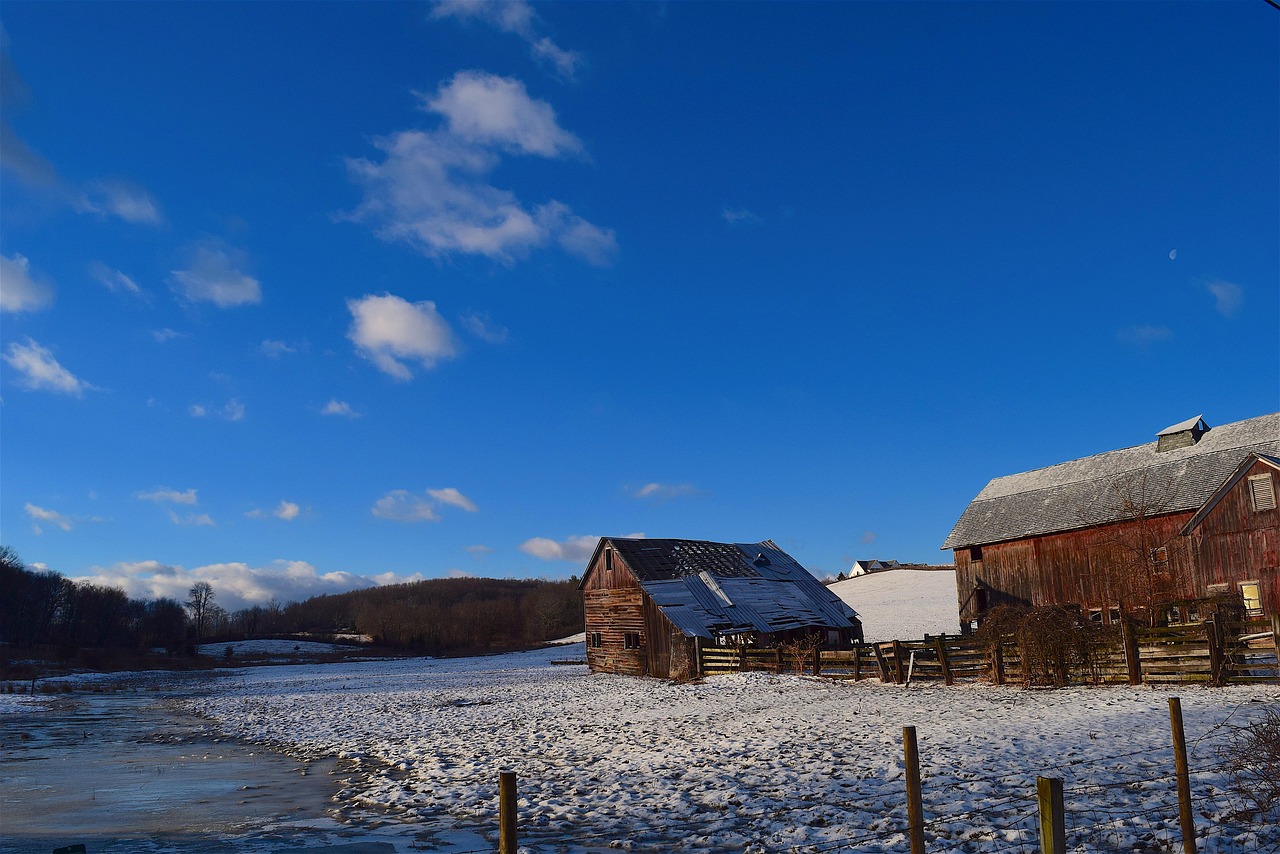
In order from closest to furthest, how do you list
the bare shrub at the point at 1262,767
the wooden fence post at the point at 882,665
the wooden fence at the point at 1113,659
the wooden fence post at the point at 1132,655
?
the bare shrub at the point at 1262,767
the wooden fence at the point at 1113,659
the wooden fence post at the point at 1132,655
the wooden fence post at the point at 882,665

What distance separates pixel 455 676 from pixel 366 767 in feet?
106

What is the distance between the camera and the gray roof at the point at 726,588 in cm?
3775

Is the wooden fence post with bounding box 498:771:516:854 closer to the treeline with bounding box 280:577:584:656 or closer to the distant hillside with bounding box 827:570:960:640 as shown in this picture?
the distant hillside with bounding box 827:570:960:640

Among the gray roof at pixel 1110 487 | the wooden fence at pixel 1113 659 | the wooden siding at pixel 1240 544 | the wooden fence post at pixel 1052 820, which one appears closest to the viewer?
the wooden fence post at pixel 1052 820

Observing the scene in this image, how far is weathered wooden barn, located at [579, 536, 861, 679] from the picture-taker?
121ft

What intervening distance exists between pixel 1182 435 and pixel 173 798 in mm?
42896

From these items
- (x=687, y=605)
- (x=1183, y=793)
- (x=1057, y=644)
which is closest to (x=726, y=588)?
(x=687, y=605)

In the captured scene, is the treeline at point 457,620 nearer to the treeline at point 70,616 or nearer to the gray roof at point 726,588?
the treeline at point 70,616

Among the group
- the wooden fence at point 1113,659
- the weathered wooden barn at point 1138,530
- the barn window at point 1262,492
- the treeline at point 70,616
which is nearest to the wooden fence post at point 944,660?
the wooden fence at point 1113,659

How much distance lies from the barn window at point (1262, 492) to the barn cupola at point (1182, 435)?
7.85 meters

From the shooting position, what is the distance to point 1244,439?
36781mm

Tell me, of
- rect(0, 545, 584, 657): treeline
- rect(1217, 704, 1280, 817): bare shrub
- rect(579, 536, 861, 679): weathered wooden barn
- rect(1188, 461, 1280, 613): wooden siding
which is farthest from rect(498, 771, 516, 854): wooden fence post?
rect(0, 545, 584, 657): treeline

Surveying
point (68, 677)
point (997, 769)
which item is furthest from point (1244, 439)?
point (68, 677)

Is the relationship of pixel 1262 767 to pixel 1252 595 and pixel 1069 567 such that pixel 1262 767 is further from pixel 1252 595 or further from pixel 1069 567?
pixel 1069 567
